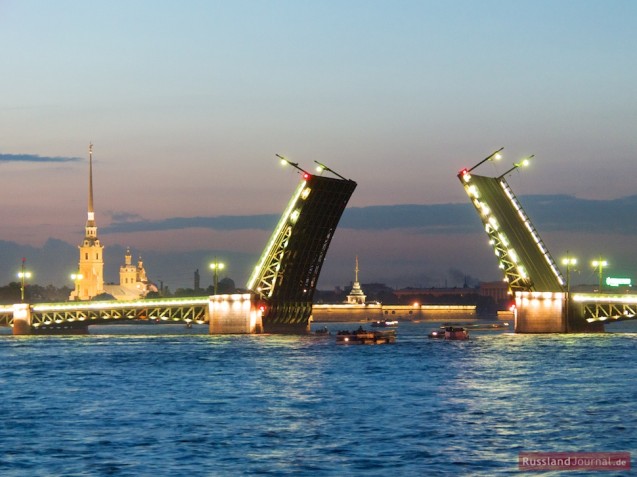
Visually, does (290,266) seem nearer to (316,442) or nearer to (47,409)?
(47,409)

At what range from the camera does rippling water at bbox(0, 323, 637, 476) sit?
3161 cm

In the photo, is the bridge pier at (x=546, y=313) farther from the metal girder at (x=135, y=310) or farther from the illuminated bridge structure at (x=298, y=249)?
the metal girder at (x=135, y=310)

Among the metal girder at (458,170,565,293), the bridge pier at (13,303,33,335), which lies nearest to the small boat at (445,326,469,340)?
the metal girder at (458,170,565,293)

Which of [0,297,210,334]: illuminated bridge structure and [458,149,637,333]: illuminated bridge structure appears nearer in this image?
[458,149,637,333]: illuminated bridge structure

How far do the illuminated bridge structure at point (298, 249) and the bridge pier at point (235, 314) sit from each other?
629mm

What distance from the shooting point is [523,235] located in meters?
85.2

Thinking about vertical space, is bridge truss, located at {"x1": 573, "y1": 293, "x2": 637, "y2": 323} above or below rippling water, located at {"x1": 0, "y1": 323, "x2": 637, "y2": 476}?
above

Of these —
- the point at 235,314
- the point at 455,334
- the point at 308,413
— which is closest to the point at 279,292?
the point at 235,314

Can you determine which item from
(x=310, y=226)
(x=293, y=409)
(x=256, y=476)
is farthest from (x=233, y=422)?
(x=310, y=226)

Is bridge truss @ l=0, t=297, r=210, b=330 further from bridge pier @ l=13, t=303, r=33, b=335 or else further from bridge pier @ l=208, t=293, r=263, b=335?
bridge pier @ l=208, t=293, r=263, b=335

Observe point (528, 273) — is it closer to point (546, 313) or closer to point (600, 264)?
point (546, 313)

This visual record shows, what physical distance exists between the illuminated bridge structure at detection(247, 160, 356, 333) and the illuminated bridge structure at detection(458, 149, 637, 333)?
325 inches

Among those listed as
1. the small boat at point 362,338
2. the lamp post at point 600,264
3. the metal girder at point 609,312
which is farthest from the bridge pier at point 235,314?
the lamp post at point 600,264

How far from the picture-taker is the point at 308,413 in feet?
138
